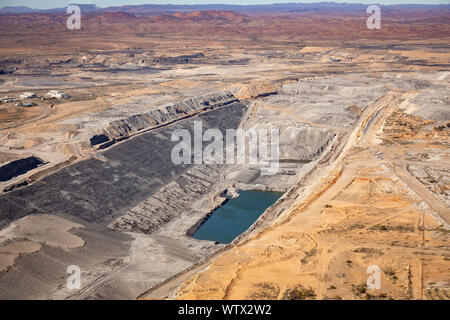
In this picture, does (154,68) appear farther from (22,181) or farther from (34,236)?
(34,236)

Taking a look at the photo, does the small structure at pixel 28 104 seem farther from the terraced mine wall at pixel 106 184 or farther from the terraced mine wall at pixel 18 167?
the terraced mine wall at pixel 18 167

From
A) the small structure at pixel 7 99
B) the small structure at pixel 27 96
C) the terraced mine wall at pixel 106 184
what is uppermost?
the small structure at pixel 27 96

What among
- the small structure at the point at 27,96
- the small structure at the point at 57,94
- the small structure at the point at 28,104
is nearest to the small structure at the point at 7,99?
the small structure at the point at 27,96

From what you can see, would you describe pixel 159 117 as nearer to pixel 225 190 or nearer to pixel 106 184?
pixel 225 190

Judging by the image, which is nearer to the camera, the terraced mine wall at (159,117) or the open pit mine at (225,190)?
the open pit mine at (225,190)

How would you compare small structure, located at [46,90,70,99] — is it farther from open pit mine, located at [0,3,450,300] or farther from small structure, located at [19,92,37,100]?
small structure, located at [19,92,37,100]

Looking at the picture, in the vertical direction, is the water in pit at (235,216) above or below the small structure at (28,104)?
below
